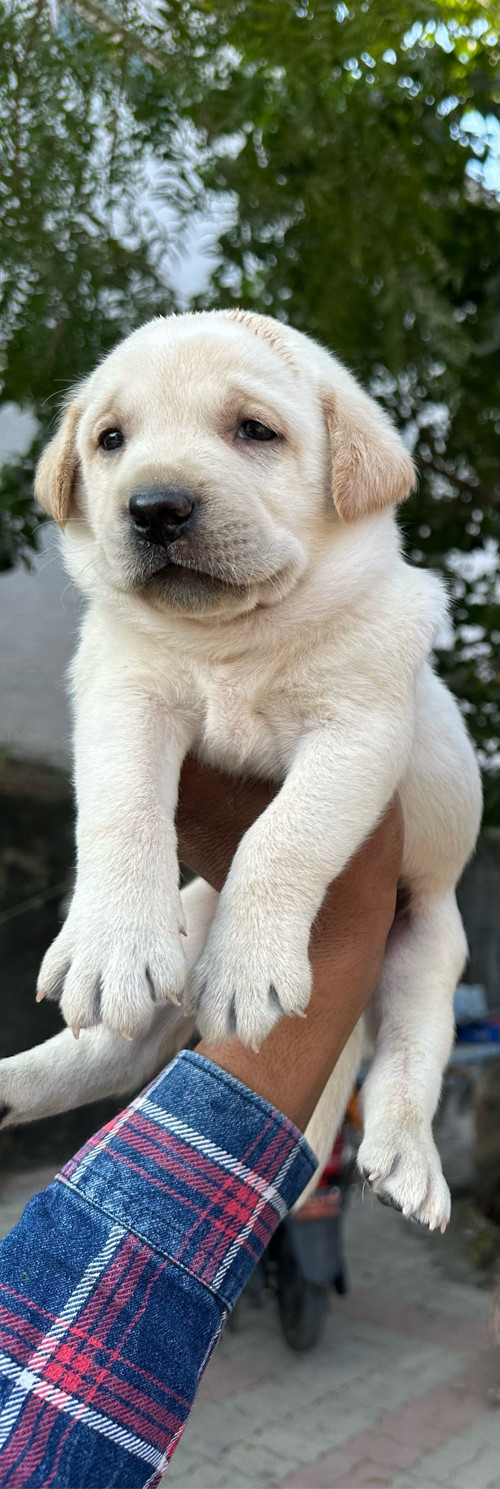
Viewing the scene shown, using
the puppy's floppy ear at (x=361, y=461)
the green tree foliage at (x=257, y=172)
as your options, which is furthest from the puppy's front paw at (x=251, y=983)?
the green tree foliage at (x=257, y=172)

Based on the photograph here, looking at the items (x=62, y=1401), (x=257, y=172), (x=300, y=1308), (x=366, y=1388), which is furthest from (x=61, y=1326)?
(x=300, y=1308)

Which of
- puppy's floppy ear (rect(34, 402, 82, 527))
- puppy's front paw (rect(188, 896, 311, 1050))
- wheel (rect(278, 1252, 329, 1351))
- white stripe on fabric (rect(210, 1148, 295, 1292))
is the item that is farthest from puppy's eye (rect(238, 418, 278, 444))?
wheel (rect(278, 1252, 329, 1351))

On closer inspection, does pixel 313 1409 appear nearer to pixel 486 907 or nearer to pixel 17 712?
pixel 486 907

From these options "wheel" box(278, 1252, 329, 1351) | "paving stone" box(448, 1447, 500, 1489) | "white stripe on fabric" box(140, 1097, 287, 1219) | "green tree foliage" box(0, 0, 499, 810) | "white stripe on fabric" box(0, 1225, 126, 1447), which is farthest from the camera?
"wheel" box(278, 1252, 329, 1351)

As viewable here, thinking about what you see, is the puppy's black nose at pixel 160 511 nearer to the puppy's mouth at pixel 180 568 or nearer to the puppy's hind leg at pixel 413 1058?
the puppy's mouth at pixel 180 568


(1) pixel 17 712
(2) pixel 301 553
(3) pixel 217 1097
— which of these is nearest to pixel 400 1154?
(3) pixel 217 1097

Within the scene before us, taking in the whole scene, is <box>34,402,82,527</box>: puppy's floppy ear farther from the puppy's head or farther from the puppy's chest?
the puppy's chest

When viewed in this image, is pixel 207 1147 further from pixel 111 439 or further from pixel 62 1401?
pixel 111 439
